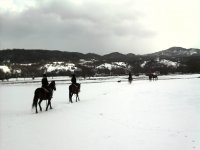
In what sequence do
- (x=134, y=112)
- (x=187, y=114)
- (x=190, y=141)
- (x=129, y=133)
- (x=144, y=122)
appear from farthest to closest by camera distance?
1. (x=134, y=112)
2. (x=187, y=114)
3. (x=144, y=122)
4. (x=129, y=133)
5. (x=190, y=141)

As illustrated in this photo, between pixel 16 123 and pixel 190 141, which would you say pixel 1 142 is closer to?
pixel 16 123

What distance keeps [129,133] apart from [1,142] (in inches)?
172

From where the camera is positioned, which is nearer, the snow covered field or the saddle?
the snow covered field

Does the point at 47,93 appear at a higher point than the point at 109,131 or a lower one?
higher

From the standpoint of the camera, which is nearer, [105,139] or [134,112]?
[105,139]

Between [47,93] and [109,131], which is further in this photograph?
[47,93]

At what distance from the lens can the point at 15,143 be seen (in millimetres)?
10273

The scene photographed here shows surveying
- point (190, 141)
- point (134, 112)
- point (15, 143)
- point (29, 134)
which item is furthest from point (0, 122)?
point (190, 141)

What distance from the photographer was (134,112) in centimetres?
1586

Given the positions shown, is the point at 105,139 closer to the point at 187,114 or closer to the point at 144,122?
the point at 144,122

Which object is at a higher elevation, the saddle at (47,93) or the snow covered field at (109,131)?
the saddle at (47,93)

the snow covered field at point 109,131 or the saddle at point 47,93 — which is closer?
the snow covered field at point 109,131

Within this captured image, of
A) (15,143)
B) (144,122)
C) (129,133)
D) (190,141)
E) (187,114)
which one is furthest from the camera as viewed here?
(187,114)

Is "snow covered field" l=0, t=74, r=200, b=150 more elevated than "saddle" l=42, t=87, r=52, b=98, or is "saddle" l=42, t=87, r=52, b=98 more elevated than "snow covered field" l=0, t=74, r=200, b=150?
"saddle" l=42, t=87, r=52, b=98
